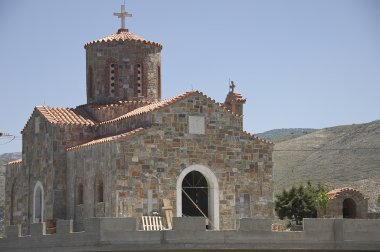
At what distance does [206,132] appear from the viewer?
35500 mm

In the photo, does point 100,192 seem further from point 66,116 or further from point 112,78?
point 112,78

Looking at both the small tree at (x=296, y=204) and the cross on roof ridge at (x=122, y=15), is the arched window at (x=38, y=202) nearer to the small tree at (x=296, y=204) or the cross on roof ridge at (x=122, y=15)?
the cross on roof ridge at (x=122, y=15)

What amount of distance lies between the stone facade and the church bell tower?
9420 mm

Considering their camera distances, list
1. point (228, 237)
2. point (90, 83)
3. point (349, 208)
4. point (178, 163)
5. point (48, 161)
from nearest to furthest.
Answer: point (228, 237), point (178, 163), point (48, 161), point (90, 83), point (349, 208)

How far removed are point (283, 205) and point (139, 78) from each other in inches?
711

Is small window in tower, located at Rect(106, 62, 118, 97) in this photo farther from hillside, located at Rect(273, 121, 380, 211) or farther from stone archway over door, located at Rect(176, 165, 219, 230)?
hillside, located at Rect(273, 121, 380, 211)

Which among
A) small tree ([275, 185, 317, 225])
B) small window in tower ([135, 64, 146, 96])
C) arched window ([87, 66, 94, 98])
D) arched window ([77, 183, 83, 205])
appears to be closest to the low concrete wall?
arched window ([77, 183, 83, 205])

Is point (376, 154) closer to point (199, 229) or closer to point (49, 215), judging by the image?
point (49, 215)

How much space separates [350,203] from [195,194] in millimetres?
9410

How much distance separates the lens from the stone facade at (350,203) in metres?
41.1

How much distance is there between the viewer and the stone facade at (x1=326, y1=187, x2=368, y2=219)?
41.1 m

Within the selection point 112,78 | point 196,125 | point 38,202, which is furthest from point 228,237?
point 112,78

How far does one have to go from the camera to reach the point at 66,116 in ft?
128

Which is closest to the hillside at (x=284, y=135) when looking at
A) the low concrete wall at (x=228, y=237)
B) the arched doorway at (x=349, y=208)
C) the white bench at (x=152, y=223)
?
the arched doorway at (x=349, y=208)
